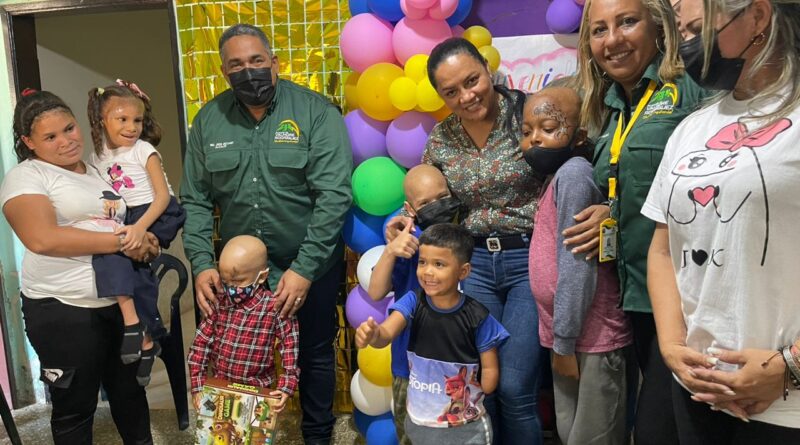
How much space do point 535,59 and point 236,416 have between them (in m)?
2.03

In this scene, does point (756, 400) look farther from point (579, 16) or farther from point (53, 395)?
point (53, 395)

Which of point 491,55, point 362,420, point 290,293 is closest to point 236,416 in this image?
point 290,293

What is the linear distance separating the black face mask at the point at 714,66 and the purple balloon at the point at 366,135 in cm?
156

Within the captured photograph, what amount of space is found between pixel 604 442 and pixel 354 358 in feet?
5.29

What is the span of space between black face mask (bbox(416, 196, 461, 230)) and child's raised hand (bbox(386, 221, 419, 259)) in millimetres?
83

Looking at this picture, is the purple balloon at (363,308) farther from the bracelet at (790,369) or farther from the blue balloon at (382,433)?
the bracelet at (790,369)

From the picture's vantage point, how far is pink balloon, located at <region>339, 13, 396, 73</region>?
2.78 meters

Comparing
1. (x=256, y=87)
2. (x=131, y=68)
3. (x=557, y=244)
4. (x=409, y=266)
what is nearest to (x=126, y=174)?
(x=256, y=87)

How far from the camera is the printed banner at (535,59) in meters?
2.96

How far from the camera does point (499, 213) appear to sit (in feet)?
7.66

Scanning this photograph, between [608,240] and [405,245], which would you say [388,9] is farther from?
[608,240]

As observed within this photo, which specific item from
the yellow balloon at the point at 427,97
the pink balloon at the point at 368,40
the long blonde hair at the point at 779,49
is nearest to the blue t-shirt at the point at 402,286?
the yellow balloon at the point at 427,97

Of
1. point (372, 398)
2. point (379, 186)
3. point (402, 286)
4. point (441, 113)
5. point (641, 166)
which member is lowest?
point (372, 398)

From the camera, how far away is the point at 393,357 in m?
2.44
